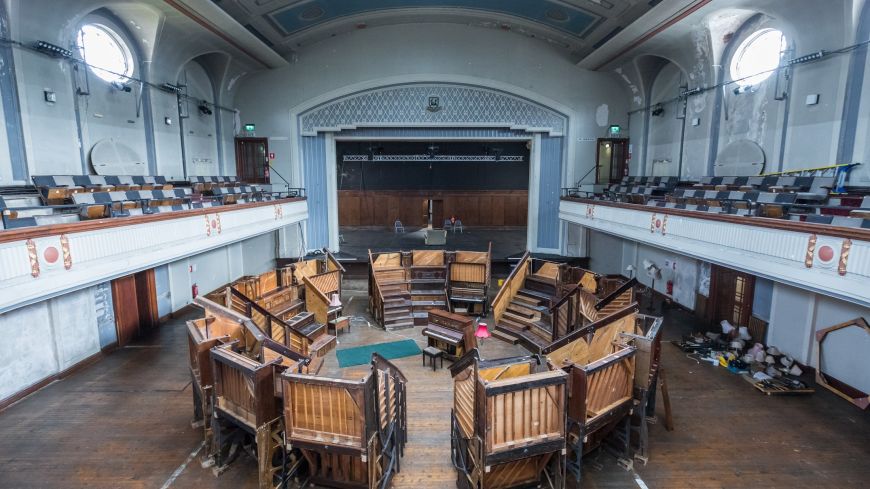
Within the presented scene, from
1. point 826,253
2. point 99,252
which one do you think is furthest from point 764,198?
point 99,252

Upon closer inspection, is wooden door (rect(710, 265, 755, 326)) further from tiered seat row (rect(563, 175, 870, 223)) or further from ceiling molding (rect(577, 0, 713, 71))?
ceiling molding (rect(577, 0, 713, 71))

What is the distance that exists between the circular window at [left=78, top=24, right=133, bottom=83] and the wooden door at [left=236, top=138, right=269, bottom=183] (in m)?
5.84

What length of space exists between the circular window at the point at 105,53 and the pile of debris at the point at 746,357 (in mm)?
15439

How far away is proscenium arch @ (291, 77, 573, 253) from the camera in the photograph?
17.5 metres

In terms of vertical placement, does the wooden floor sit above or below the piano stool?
below

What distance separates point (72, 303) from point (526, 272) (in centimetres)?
1059

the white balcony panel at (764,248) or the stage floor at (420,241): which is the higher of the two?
the white balcony panel at (764,248)

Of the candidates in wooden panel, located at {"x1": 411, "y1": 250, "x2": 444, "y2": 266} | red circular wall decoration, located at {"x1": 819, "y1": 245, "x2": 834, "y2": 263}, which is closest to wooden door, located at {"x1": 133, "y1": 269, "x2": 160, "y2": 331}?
wooden panel, located at {"x1": 411, "y1": 250, "x2": 444, "y2": 266}

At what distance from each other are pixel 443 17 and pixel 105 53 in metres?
11.1

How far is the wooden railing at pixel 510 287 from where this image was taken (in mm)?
11305

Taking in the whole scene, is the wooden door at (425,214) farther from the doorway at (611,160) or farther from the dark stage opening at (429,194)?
the doorway at (611,160)

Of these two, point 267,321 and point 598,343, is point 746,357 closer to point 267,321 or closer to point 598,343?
point 598,343

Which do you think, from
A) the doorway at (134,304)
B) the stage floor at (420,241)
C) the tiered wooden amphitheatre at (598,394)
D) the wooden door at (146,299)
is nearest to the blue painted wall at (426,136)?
the stage floor at (420,241)

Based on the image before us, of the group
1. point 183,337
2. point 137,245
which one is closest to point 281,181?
point 183,337
